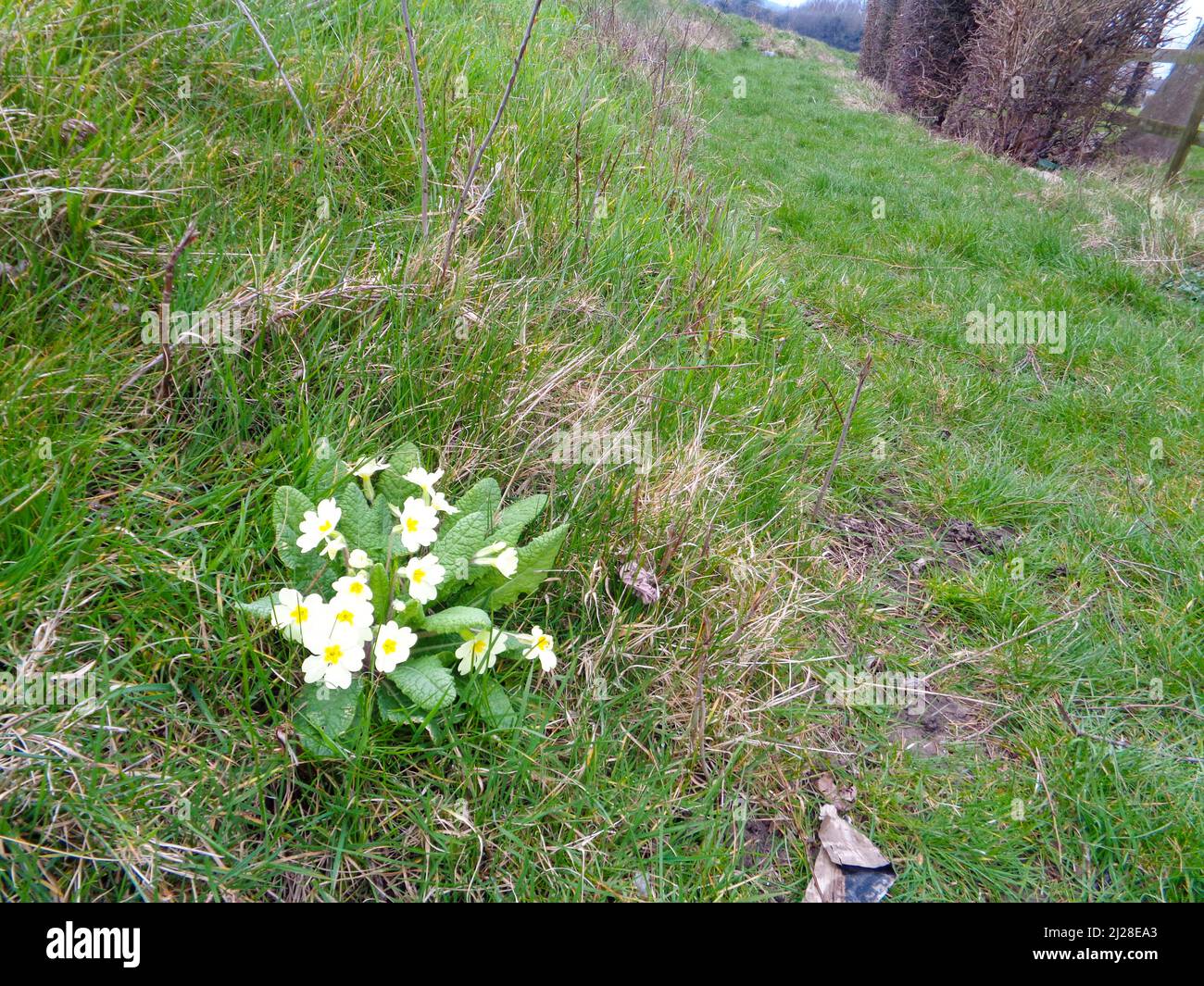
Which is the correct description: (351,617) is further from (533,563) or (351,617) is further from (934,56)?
(934,56)

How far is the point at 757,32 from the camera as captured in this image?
19859 mm

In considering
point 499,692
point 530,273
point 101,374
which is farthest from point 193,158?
point 499,692

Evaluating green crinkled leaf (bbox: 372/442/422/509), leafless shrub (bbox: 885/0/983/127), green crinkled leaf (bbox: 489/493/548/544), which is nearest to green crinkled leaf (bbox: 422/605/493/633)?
green crinkled leaf (bbox: 489/493/548/544)

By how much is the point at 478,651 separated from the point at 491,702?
110mm

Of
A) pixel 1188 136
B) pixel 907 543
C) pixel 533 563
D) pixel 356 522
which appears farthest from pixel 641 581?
pixel 1188 136

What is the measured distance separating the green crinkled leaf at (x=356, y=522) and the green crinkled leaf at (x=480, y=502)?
18 centimetres

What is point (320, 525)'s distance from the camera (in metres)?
1.46

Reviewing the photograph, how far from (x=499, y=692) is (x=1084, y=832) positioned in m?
1.39

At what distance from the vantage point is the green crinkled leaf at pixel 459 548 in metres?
1.61

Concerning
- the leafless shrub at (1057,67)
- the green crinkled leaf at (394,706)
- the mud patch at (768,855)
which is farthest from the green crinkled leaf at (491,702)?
the leafless shrub at (1057,67)

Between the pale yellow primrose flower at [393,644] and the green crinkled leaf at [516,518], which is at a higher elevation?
the green crinkled leaf at [516,518]

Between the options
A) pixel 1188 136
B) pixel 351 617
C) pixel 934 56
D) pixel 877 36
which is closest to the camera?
pixel 351 617

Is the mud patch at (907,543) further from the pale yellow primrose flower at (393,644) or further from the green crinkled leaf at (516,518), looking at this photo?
the pale yellow primrose flower at (393,644)

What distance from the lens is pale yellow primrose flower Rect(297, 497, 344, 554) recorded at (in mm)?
1452
